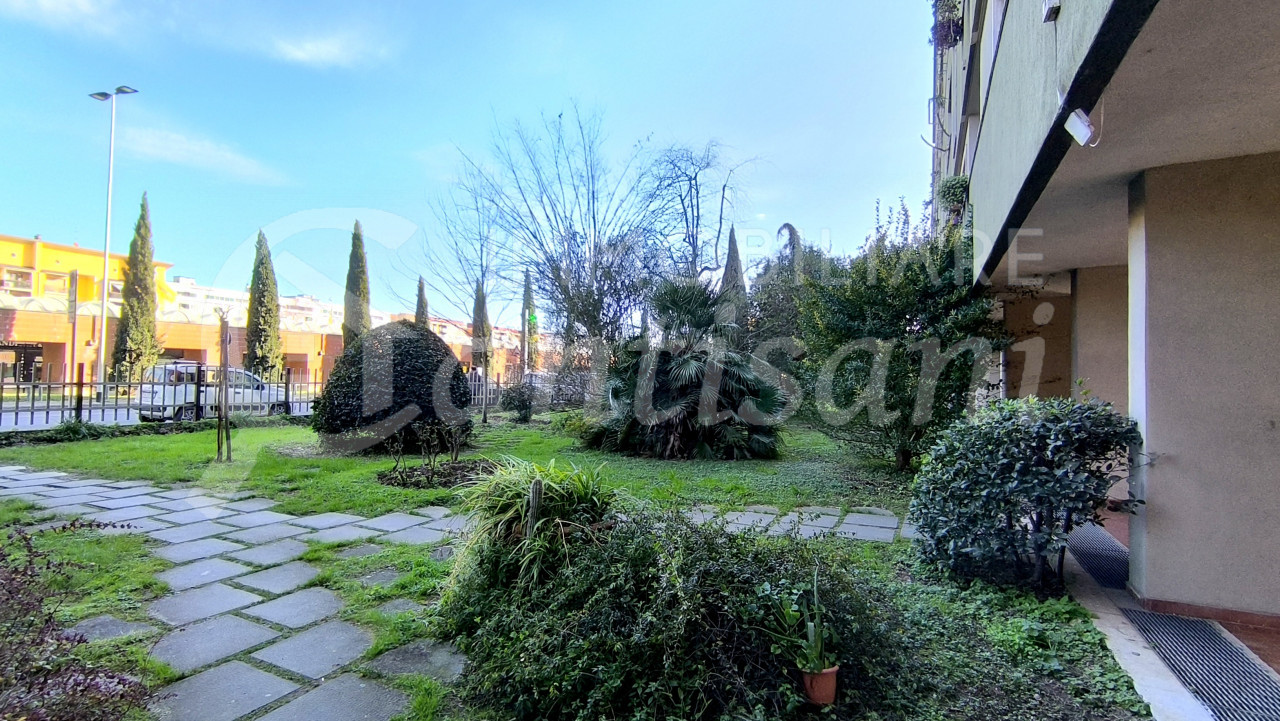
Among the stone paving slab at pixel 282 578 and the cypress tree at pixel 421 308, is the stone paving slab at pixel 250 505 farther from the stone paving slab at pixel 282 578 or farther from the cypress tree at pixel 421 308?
the cypress tree at pixel 421 308

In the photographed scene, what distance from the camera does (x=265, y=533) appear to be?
414 cm

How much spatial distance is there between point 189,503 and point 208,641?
3.27 m

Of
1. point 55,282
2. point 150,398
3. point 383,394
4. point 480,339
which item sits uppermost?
point 55,282

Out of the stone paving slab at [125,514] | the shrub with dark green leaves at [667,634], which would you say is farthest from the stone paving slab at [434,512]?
the shrub with dark green leaves at [667,634]

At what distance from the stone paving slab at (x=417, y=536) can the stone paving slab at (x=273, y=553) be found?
53cm

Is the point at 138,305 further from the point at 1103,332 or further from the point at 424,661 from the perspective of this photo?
the point at 1103,332

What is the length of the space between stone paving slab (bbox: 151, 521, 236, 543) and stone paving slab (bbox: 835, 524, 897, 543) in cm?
443

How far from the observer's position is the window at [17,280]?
25984mm

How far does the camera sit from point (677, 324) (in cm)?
825

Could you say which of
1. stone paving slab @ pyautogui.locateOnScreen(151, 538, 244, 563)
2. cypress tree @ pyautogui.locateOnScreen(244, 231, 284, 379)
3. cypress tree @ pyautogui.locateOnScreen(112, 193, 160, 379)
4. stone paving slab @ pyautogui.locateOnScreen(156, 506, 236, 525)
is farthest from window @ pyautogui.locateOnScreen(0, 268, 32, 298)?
stone paving slab @ pyautogui.locateOnScreen(151, 538, 244, 563)

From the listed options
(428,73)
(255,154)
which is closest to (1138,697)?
(428,73)

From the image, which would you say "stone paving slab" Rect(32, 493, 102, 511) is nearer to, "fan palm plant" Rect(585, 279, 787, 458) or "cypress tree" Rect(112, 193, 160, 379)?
"fan palm plant" Rect(585, 279, 787, 458)

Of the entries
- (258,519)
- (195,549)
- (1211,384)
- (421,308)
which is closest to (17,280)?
(421,308)

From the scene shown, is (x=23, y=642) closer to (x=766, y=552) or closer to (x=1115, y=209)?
(x=766, y=552)
